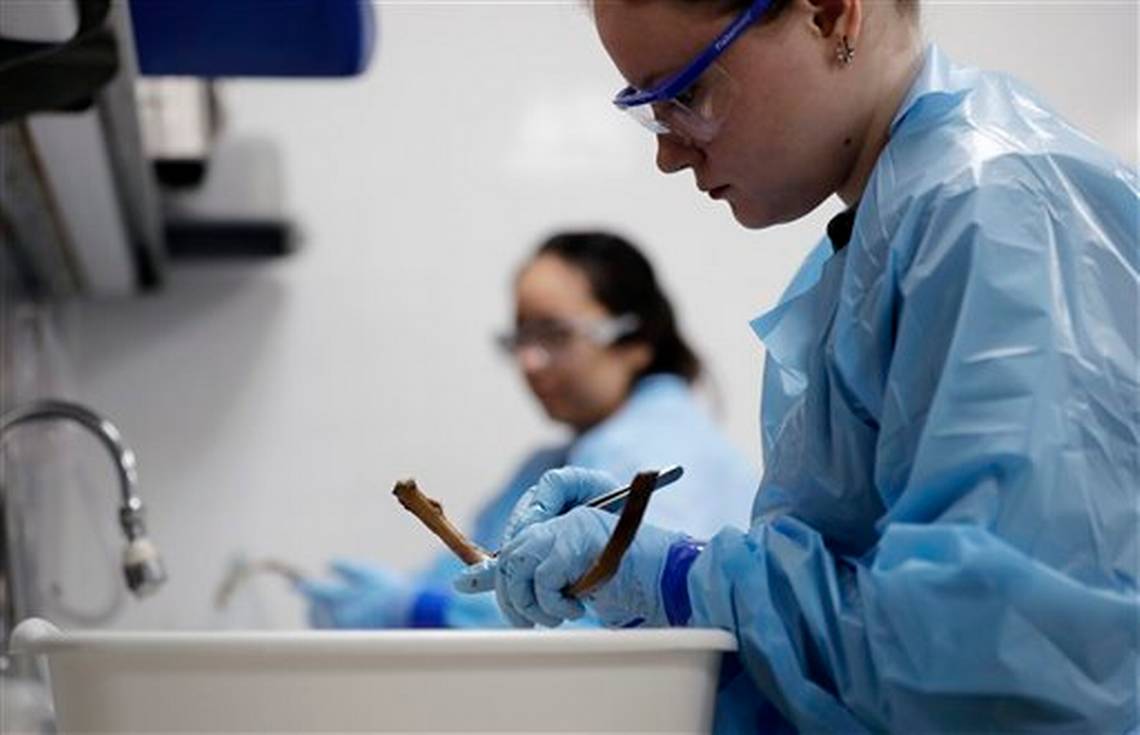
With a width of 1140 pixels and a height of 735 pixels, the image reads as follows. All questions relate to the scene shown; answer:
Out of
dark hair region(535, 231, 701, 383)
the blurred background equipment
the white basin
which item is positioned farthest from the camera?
dark hair region(535, 231, 701, 383)

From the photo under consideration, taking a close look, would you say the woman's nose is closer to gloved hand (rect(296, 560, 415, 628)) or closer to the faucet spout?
the faucet spout

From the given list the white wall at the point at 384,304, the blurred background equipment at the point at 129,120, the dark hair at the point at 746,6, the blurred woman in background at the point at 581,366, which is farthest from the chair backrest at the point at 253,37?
the white wall at the point at 384,304

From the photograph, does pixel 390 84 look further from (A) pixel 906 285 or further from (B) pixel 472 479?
(A) pixel 906 285

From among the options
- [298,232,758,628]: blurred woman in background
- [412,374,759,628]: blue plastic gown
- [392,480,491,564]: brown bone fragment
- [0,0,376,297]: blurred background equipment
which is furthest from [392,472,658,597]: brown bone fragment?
[298,232,758,628]: blurred woman in background

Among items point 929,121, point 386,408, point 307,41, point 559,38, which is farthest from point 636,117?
point 386,408

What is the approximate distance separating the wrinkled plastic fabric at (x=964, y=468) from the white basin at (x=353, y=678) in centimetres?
9

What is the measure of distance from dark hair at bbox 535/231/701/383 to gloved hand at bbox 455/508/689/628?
1625 millimetres

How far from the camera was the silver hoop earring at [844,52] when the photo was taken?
3.99ft

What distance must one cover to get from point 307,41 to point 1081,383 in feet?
3.60

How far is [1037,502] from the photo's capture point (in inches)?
40.4

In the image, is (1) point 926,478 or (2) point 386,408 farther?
(2) point 386,408

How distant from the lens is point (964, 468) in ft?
3.38

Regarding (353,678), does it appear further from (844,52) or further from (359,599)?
(359,599)

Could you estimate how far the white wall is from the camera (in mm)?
3352
